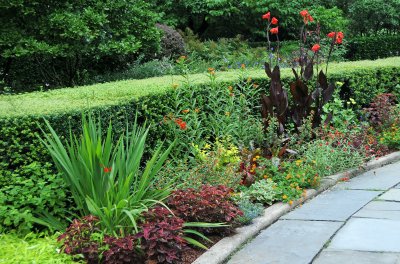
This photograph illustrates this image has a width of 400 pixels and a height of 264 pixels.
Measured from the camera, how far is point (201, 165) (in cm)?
584

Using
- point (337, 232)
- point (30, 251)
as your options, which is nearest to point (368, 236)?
point (337, 232)

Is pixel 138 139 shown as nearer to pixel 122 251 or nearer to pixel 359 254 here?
pixel 122 251

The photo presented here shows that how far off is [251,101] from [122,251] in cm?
420

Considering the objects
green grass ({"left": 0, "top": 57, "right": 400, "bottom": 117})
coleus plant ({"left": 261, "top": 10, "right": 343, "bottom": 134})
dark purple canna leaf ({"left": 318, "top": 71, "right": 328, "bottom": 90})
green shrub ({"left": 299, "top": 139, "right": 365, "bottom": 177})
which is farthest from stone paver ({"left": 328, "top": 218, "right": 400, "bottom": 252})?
dark purple canna leaf ({"left": 318, "top": 71, "right": 328, "bottom": 90})

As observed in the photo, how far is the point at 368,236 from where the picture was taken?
16.1ft

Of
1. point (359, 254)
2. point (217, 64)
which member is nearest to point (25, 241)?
point (359, 254)

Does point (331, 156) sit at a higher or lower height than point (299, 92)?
lower

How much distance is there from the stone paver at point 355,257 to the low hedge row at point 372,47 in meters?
16.5

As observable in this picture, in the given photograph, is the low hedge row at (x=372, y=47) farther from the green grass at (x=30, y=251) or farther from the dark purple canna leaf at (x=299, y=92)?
the green grass at (x=30, y=251)

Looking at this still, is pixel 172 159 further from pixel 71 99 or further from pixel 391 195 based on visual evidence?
pixel 391 195

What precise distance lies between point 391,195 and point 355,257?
1.85 m

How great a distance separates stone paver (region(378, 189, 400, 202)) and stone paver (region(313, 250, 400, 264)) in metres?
1.57

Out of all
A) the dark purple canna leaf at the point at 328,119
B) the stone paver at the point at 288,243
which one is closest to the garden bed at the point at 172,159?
the dark purple canna leaf at the point at 328,119

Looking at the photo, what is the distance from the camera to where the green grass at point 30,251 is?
13.0ft
